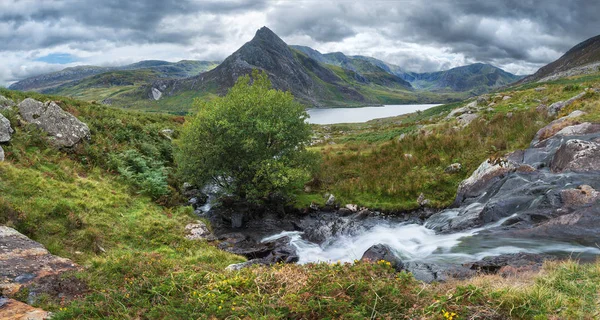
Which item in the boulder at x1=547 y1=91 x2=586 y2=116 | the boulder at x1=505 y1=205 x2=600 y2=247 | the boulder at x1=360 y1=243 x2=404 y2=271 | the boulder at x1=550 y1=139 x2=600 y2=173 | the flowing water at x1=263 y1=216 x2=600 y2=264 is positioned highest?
the boulder at x1=547 y1=91 x2=586 y2=116

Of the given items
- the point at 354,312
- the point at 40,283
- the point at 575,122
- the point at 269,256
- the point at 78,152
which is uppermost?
the point at 575,122

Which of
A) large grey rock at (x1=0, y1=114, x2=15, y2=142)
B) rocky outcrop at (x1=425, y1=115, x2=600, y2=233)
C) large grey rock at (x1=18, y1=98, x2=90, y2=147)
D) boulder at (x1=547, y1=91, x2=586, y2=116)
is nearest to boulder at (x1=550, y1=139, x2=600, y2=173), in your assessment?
rocky outcrop at (x1=425, y1=115, x2=600, y2=233)

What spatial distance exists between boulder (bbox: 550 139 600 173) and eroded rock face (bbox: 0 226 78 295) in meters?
21.2

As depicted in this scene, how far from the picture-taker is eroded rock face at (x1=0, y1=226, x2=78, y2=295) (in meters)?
8.20

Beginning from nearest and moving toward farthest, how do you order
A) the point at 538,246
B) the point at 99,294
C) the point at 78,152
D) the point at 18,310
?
the point at 18,310, the point at 99,294, the point at 538,246, the point at 78,152

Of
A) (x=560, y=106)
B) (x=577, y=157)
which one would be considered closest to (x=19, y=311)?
(x=577, y=157)

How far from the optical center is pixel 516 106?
33719 mm

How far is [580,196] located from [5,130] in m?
29.2

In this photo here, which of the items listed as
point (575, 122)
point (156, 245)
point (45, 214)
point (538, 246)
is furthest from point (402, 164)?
point (45, 214)

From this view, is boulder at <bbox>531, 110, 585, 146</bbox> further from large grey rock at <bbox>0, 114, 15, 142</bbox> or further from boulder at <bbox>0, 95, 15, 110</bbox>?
boulder at <bbox>0, 95, 15, 110</bbox>

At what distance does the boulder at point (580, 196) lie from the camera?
1343cm

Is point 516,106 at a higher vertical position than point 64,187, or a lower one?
higher

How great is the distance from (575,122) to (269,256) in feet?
65.7

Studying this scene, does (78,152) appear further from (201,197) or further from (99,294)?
(99,294)
